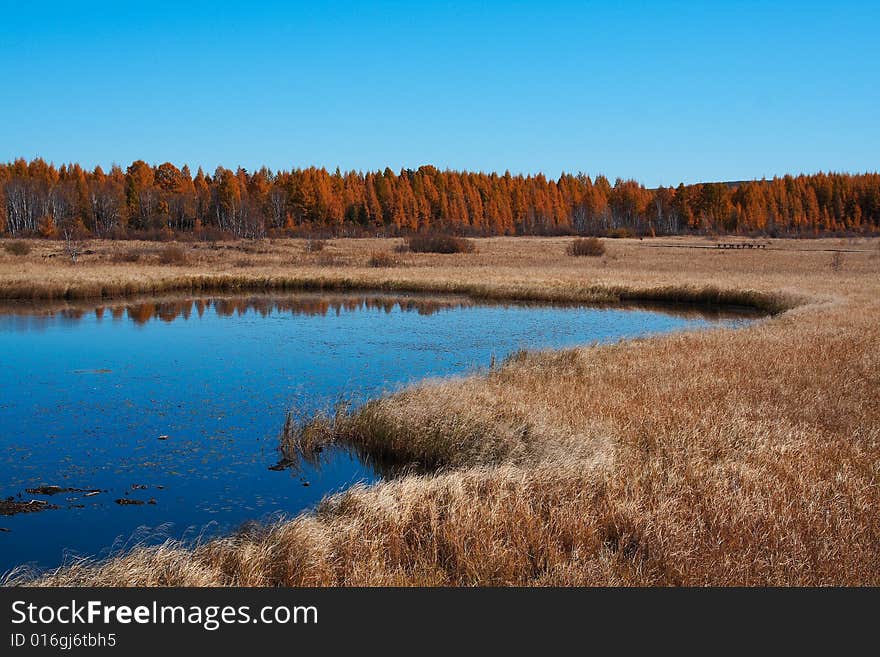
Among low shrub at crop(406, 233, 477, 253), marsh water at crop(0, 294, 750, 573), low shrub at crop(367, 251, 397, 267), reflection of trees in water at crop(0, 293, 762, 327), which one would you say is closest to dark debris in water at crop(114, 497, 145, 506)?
marsh water at crop(0, 294, 750, 573)

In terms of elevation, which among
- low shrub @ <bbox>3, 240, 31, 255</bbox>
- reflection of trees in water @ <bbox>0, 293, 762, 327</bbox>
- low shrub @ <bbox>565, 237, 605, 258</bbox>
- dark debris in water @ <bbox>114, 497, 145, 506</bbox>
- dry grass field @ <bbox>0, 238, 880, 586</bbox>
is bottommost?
dark debris in water @ <bbox>114, 497, 145, 506</bbox>

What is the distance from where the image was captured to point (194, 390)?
1575 centimetres

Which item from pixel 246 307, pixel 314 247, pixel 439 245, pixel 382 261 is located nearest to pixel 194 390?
pixel 246 307

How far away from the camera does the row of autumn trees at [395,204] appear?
298 ft

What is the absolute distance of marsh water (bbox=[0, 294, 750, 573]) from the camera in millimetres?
9320

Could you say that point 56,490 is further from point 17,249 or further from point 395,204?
point 395,204

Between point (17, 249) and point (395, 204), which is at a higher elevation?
point (395, 204)

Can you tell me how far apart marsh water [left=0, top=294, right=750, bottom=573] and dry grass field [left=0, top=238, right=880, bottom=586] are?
1685mm

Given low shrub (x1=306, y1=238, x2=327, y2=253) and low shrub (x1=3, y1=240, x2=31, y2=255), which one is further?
low shrub (x1=306, y1=238, x2=327, y2=253)

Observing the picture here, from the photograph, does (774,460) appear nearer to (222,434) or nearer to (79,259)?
(222,434)

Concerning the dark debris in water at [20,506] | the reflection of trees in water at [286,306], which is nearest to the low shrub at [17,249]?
the reflection of trees in water at [286,306]

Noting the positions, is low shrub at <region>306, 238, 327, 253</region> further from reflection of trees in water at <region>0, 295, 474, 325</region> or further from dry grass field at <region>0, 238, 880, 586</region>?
dry grass field at <region>0, 238, 880, 586</region>

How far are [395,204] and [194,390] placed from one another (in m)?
98.3

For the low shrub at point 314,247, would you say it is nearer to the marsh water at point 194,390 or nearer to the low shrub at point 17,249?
the low shrub at point 17,249
